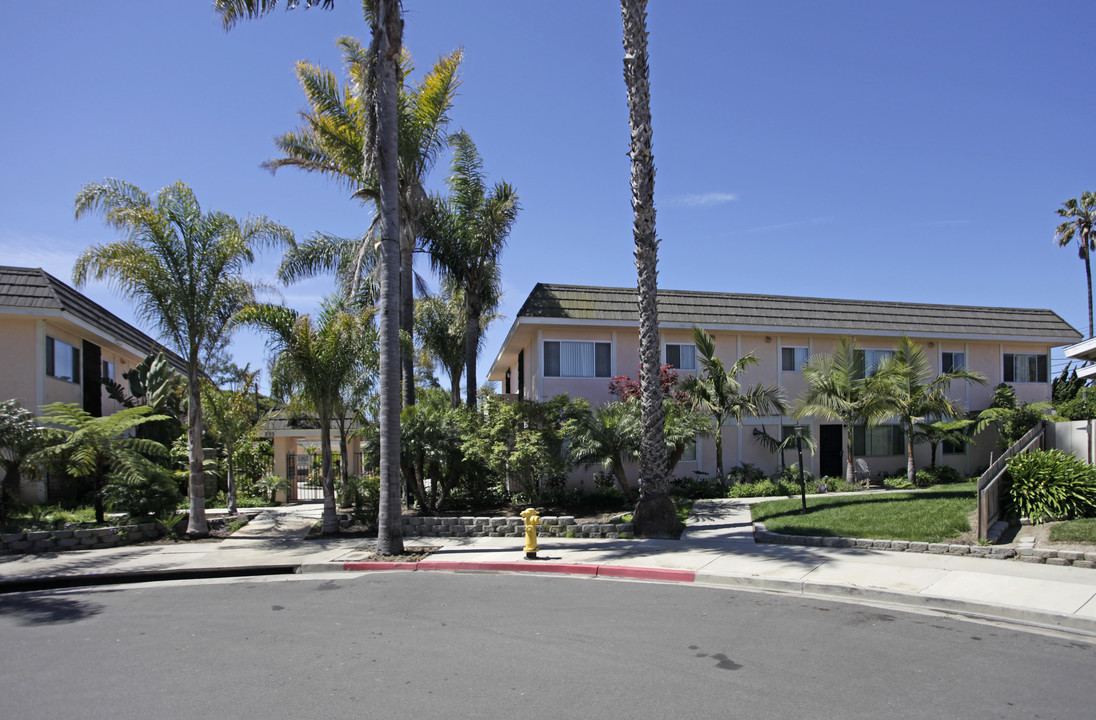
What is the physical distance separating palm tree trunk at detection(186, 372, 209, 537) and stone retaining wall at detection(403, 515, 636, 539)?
4433 mm

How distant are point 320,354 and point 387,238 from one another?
336 centimetres

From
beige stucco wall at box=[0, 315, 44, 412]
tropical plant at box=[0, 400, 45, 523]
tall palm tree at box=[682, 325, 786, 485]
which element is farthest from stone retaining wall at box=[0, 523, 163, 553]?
tall palm tree at box=[682, 325, 786, 485]

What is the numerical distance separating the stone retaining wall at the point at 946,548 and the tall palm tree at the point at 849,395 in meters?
8.12

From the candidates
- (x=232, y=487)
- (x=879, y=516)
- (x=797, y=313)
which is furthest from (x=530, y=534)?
(x=797, y=313)

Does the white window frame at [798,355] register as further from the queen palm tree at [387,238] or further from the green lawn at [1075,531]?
the queen palm tree at [387,238]

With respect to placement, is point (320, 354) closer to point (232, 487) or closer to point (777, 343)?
point (232, 487)

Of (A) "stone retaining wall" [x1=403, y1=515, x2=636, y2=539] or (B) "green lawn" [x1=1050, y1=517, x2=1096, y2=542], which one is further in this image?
(A) "stone retaining wall" [x1=403, y1=515, x2=636, y2=539]

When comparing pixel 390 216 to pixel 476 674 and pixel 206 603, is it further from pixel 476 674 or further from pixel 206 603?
pixel 476 674


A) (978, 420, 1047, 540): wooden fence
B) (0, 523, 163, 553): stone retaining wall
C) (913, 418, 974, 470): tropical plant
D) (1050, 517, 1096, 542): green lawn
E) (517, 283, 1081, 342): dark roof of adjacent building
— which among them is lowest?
(0, 523, 163, 553): stone retaining wall

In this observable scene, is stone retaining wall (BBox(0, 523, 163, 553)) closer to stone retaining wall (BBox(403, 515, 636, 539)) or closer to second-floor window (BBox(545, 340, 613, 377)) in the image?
stone retaining wall (BBox(403, 515, 636, 539))

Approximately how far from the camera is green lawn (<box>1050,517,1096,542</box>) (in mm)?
10258

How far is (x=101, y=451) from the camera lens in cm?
1465

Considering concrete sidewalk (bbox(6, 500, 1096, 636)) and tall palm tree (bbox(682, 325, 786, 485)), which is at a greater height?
tall palm tree (bbox(682, 325, 786, 485))

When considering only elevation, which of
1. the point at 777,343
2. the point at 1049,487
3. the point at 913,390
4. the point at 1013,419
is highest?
the point at 777,343
